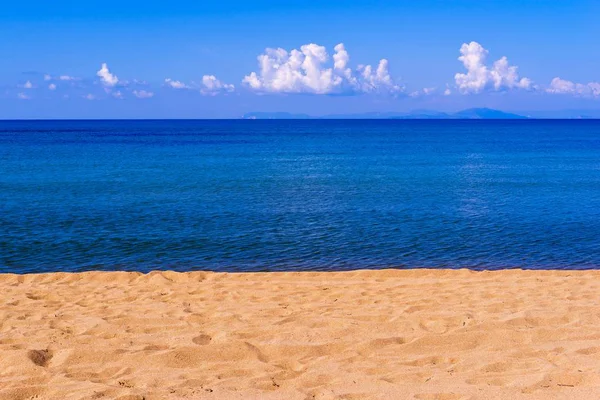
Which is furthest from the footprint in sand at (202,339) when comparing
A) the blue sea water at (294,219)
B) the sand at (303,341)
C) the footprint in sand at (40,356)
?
the blue sea water at (294,219)

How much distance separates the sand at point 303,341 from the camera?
7.39 metres

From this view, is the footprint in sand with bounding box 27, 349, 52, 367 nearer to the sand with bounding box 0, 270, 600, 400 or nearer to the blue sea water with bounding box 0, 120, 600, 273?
the sand with bounding box 0, 270, 600, 400

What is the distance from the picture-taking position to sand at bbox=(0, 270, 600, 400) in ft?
24.2

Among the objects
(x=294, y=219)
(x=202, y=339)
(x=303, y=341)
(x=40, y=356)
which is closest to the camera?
(x=40, y=356)

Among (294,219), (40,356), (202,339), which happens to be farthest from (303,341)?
(294,219)

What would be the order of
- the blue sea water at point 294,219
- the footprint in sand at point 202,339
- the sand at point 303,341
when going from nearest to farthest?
the sand at point 303,341
the footprint in sand at point 202,339
the blue sea water at point 294,219

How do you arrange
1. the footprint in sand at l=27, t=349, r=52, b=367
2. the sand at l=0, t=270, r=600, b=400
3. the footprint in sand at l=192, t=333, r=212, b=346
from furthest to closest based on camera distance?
the footprint in sand at l=192, t=333, r=212, b=346 → the footprint in sand at l=27, t=349, r=52, b=367 → the sand at l=0, t=270, r=600, b=400

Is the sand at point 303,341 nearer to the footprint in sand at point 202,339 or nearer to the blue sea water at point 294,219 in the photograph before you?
the footprint in sand at point 202,339

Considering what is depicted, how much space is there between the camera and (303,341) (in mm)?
9070

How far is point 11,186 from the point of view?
38.2m

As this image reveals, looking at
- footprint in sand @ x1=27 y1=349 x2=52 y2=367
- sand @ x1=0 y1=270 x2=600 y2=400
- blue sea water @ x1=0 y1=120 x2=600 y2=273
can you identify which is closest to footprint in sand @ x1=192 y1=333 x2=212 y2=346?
sand @ x1=0 y1=270 x2=600 y2=400

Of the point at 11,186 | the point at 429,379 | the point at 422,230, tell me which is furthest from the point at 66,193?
the point at 429,379

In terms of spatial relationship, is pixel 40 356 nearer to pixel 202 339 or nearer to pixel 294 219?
pixel 202 339

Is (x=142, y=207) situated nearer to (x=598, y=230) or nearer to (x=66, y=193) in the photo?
(x=66, y=193)
